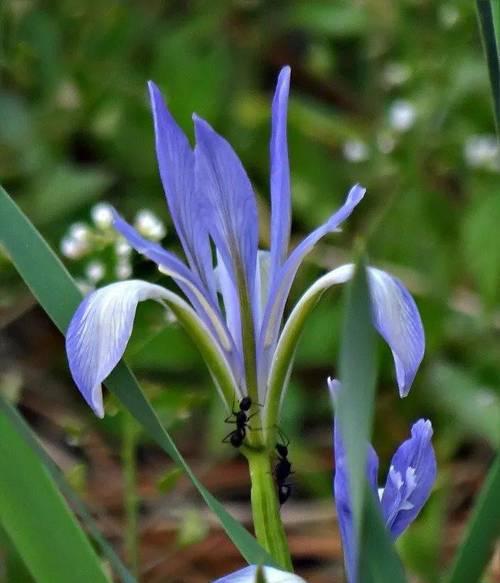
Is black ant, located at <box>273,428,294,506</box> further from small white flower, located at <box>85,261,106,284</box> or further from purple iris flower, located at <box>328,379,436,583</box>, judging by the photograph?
small white flower, located at <box>85,261,106,284</box>

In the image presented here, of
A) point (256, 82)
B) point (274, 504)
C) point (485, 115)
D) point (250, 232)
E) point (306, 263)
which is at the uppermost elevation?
point (256, 82)

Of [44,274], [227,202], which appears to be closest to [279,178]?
[227,202]

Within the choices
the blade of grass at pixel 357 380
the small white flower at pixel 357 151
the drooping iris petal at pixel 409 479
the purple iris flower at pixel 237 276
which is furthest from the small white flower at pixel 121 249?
the small white flower at pixel 357 151

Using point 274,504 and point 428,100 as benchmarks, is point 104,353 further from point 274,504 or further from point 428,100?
point 428,100

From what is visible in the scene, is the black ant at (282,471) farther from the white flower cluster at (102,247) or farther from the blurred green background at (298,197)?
the blurred green background at (298,197)

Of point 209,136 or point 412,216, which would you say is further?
point 412,216

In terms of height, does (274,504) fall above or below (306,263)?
below

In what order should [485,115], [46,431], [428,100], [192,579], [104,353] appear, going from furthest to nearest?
[485,115]
[428,100]
[46,431]
[192,579]
[104,353]

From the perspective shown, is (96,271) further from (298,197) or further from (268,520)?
(298,197)

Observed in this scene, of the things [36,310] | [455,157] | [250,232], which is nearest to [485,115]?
[455,157]
